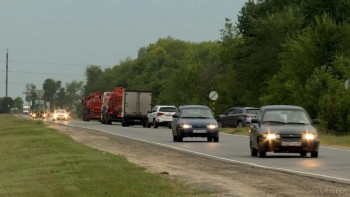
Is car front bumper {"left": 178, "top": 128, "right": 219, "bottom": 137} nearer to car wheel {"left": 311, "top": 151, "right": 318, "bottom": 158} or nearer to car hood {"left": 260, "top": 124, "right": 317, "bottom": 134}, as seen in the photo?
car hood {"left": 260, "top": 124, "right": 317, "bottom": 134}

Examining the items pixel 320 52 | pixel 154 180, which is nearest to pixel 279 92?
pixel 320 52

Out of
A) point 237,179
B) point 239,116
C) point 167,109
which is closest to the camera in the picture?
point 237,179

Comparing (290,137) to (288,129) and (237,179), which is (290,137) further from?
(237,179)

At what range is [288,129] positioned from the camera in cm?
2859

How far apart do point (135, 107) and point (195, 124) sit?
39052 millimetres

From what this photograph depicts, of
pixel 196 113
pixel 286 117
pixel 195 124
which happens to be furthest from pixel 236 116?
pixel 286 117

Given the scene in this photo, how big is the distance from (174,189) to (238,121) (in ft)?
160

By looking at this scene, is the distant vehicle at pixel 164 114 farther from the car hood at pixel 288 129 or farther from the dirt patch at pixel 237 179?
the dirt patch at pixel 237 179

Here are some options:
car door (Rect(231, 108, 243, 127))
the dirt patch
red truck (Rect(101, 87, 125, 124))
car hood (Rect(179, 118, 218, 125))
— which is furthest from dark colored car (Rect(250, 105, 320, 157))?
red truck (Rect(101, 87, 125, 124))

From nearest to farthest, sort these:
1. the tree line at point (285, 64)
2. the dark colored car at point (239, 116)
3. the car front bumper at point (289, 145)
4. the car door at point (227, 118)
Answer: the car front bumper at point (289, 145) < the tree line at point (285, 64) < the dark colored car at point (239, 116) < the car door at point (227, 118)

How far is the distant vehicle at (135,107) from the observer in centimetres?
7906

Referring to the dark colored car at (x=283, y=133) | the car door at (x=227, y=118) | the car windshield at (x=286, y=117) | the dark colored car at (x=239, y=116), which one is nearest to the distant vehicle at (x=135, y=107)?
the car door at (x=227, y=118)

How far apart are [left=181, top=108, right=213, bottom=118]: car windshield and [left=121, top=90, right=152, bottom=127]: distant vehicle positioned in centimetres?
3654

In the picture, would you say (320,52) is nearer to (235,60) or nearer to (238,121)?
(238,121)
